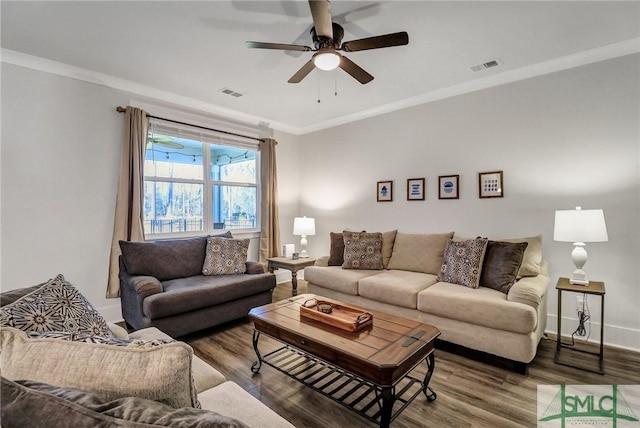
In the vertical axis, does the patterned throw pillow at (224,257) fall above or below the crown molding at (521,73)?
below

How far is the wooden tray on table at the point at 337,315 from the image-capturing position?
2027mm

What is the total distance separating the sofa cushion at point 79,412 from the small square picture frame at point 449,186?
11.9 ft

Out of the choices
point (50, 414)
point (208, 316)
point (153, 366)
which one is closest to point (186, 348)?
point (153, 366)

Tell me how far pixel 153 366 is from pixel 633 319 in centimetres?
377

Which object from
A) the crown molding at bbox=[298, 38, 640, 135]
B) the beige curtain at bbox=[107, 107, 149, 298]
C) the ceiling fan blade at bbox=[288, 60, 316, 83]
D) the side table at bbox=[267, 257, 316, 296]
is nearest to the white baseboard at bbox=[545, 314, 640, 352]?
the crown molding at bbox=[298, 38, 640, 135]

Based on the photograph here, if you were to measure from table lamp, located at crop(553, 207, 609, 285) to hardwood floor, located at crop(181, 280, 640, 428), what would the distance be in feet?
2.41

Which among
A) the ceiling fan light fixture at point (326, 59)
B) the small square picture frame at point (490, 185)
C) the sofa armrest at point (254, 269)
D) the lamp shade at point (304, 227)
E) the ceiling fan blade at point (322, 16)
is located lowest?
the sofa armrest at point (254, 269)

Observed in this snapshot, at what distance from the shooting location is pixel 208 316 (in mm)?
3010

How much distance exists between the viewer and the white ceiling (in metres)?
2.26

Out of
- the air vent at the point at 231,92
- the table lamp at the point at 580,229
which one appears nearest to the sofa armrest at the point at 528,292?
the table lamp at the point at 580,229

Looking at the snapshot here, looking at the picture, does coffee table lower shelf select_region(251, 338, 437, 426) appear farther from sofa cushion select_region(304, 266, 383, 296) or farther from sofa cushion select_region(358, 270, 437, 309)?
sofa cushion select_region(304, 266, 383, 296)

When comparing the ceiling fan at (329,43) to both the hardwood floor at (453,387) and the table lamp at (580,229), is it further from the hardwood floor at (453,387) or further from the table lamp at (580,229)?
the hardwood floor at (453,387)

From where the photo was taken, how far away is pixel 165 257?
11.0 feet
